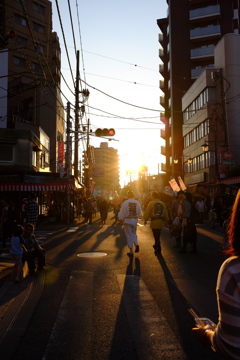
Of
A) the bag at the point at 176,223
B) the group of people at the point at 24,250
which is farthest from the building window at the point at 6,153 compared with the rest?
the group of people at the point at 24,250

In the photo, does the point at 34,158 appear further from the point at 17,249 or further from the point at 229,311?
the point at 229,311

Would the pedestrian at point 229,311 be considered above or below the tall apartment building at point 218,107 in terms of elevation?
below

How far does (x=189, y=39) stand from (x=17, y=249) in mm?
49897

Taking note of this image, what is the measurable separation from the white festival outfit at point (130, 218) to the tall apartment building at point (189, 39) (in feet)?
118

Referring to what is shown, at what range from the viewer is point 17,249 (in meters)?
7.84

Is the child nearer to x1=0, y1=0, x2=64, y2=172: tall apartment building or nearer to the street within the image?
the street

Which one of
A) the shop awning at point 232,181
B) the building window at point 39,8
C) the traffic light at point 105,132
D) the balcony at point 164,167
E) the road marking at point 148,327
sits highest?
the building window at point 39,8

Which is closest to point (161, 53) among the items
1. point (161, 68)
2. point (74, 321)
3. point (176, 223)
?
point (161, 68)

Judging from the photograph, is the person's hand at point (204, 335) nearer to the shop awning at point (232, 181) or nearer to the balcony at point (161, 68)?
the shop awning at point (232, 181)

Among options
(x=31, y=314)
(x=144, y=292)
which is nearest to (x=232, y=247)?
(x=31, y=314)

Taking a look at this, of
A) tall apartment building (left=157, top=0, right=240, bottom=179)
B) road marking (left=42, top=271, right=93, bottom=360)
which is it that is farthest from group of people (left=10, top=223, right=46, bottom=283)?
tall apartment building (left=157, top=0, right=240, bottom=179)

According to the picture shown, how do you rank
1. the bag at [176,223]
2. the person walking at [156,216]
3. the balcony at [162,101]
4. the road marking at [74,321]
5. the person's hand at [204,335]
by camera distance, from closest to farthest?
the person's hand at [204,335] → the road marking at [74,321] → the person walking at [156,216] → the bag at [176,223] → the balcony at [162,101]

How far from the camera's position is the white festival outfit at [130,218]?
36.0 ft

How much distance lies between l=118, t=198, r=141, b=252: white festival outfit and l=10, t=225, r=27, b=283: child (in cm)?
369
